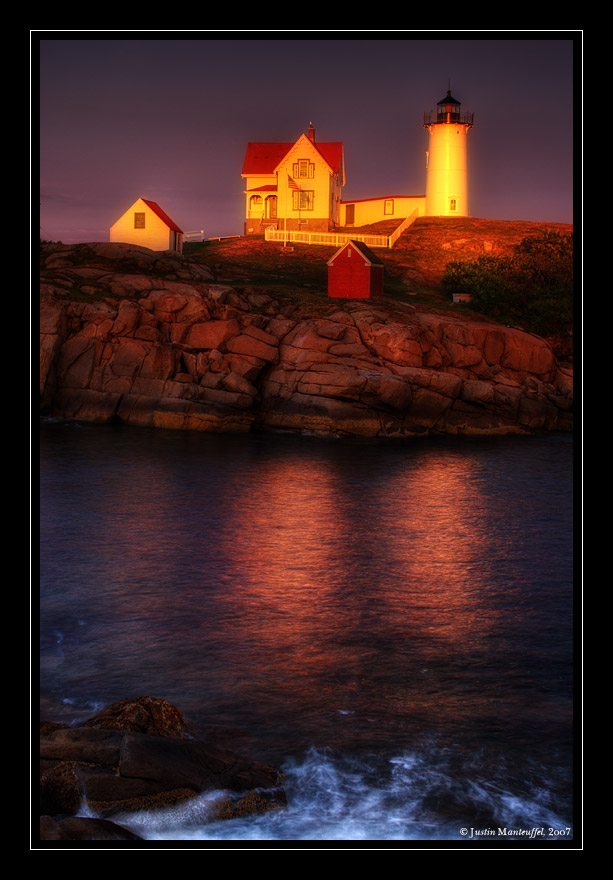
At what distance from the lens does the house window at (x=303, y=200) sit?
8762cm

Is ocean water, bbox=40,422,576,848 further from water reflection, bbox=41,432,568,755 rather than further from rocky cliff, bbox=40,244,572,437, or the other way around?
rocky cliff, bbox=40,244,572,437

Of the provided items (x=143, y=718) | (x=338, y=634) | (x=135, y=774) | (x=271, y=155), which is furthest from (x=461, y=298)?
(x=135, y=774)

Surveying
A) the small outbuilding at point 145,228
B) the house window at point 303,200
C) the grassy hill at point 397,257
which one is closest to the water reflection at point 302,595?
the grassy hill at point 397,257

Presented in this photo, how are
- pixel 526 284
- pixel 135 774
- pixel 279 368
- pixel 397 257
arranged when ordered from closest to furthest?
1. pixel 135 774
2. pixel 279 368
3. pixel 526 284
4. pixel 397 257

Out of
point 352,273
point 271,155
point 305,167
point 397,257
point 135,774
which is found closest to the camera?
point 135,774

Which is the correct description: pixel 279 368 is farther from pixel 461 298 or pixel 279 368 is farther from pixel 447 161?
pixel 447 161

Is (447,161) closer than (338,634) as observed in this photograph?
No

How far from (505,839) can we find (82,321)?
44907mm

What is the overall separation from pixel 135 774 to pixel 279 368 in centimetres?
3913

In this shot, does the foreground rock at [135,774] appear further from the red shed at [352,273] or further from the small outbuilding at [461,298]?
the small outbuilding at [461,298]

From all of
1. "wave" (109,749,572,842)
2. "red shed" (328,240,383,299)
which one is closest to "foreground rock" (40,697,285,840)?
"wave" (109,749,572,842)

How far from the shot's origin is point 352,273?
197 feet
